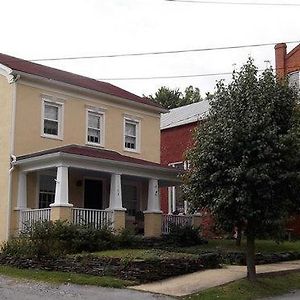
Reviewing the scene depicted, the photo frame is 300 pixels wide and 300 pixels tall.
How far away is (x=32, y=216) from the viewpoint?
71.4 feet

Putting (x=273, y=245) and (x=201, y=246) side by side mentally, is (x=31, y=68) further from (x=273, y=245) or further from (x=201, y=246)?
(x=273, y=245)

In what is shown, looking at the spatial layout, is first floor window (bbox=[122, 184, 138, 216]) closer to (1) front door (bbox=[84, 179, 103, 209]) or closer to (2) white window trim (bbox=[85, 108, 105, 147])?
(1) front door (bbox=[84, 179, 103, 209])

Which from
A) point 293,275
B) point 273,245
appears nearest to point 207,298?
point 293,275

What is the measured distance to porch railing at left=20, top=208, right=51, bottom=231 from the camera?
21.1 meters

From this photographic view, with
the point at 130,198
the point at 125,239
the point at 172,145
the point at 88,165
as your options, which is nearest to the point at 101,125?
the point at 130,198

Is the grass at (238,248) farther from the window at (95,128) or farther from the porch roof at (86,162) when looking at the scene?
the window at (95,128)

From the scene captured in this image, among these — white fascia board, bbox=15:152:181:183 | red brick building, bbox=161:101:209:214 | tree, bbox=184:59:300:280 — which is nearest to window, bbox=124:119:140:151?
white fascia board, bbox=15:152:181:183

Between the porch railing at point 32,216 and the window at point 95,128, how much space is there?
4861mm

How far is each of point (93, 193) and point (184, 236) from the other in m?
4.58

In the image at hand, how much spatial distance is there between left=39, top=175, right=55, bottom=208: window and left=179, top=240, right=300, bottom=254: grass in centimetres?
596

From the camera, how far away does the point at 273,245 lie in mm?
23438

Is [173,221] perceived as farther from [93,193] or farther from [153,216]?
[93,193]

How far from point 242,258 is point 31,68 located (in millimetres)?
12086

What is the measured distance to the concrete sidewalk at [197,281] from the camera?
14211 mm
